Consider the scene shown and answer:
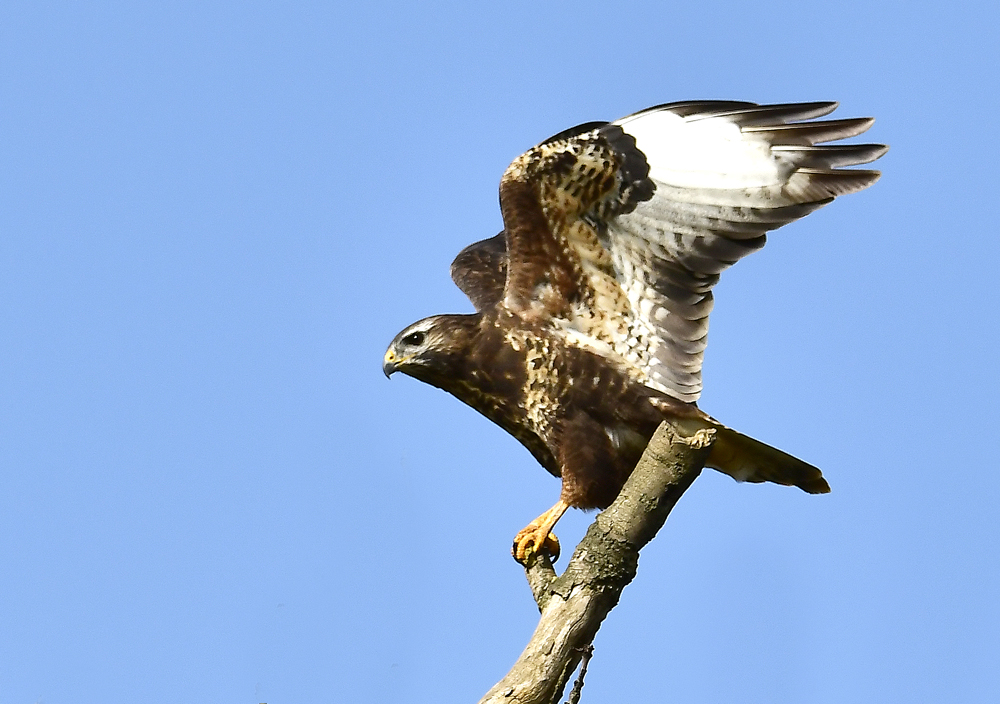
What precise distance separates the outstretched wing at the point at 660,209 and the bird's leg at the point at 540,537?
0.85 m

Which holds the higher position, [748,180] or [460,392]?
[748,180]

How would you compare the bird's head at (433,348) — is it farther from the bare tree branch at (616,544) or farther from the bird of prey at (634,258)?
the bare tree branch at (616,544)

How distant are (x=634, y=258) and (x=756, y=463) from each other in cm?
127

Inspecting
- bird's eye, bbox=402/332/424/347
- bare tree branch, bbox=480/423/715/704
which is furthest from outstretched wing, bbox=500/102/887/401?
bare tree branch, bbox=480/423/715/704

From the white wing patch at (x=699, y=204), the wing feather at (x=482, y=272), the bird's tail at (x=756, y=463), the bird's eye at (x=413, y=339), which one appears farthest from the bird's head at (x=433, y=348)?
the bird's tail at (x=756, y=463)

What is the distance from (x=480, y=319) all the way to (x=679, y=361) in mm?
1197

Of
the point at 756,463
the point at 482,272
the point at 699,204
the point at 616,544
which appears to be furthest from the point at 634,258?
the point at 616,544

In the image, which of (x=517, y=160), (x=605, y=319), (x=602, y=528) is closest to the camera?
(x=602, y=528)

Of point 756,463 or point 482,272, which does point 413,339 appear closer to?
point 482,272

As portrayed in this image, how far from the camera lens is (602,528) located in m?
4.66

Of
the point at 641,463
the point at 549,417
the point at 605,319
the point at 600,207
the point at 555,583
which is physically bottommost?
the point at 555,583

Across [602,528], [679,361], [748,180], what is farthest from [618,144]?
[602,528]

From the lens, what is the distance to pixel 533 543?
5523 mm

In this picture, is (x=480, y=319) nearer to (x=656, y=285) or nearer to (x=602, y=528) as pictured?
(x=656, y=285)
